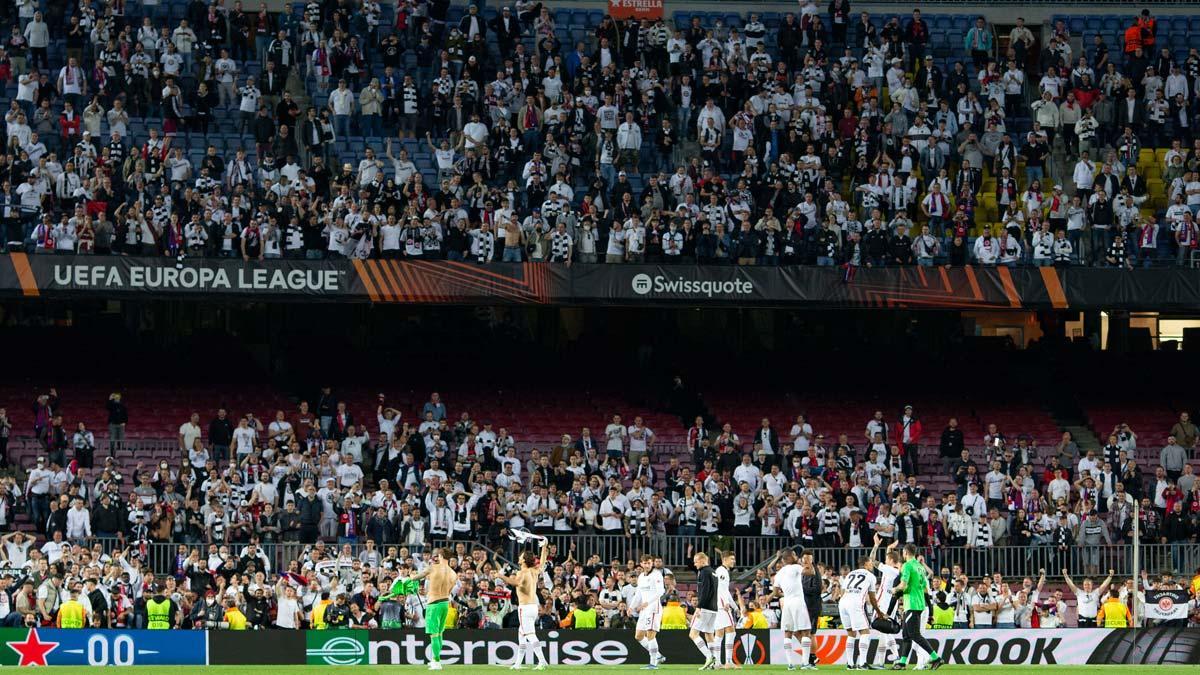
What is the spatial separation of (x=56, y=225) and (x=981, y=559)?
17.4 meters

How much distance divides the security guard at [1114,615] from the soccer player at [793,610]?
6.81 metres

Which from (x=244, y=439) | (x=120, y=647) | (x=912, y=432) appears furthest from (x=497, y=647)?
(x=912, y=432)

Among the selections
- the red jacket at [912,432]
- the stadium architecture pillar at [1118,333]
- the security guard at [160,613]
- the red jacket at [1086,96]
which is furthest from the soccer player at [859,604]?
the red jacket at [1086,96]

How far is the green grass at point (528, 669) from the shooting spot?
78.3 ft

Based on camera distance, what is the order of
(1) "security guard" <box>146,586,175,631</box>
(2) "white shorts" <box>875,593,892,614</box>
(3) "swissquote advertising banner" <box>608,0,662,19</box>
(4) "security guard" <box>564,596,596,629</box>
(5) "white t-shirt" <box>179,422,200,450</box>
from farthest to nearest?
(3) "swissquote advertising banner" <box>608,0,662,19</box>, (5) "white t-shirt" <box>179,422,200,450</box>, (4) "security guard" <box>564,596,596,629</box>, (1) "security guard" <box>146,586,175,631</box>, (2) "white shorts" <box>875,593,892,614</box>

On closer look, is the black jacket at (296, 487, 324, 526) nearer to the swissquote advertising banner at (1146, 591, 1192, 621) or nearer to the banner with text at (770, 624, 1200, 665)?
the banner with text at (770, 624, 1200, 665)

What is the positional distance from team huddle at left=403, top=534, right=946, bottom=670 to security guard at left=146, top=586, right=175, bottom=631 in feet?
17.1

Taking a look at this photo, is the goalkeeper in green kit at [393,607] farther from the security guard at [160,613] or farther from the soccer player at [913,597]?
the soccer player at [913,597]

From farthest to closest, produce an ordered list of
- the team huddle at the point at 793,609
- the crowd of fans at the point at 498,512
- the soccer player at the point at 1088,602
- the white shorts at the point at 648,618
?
the soccer player at the point at 1088,602 → the crowd of fans at the point at 498,512 → the white shorts at the point at 648,618 → the team huddle at the point at 793,609

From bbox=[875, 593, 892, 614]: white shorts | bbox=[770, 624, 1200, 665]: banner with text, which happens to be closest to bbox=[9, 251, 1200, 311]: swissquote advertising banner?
bbox=[770, 624, 1200, 665]: banner with text

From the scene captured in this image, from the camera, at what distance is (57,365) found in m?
37.6

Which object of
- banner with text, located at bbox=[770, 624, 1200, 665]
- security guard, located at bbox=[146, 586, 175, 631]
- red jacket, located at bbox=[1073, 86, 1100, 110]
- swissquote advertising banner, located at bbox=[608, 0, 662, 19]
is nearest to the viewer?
banner with text, located at bbox=[770, 624, 1200, 665]

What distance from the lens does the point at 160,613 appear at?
1091 inches

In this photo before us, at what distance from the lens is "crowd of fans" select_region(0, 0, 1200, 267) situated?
3456 centimetres
